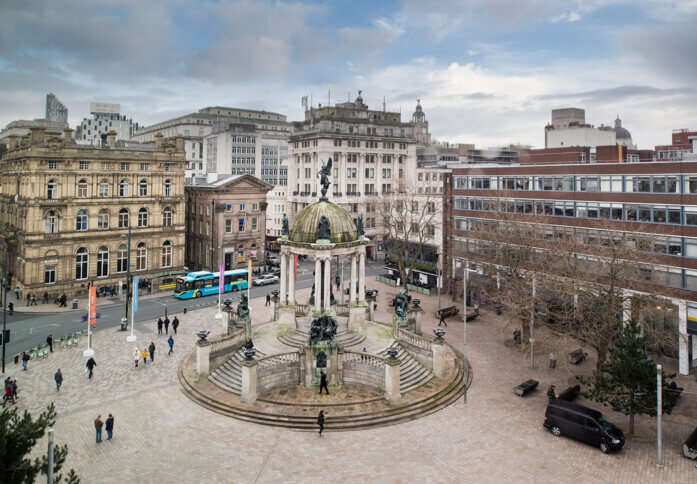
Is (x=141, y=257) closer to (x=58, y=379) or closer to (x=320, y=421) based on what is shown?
(x=58, y=379)

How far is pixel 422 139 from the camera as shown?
149875mm

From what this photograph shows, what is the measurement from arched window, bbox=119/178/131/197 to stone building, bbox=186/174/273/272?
1069 centimetres

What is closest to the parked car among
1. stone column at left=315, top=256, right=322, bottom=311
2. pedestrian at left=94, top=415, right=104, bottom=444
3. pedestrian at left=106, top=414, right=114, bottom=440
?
stone column at left=315, top=256, right=322, bottom=311

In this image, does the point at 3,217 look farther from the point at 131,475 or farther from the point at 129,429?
the point at 131,475

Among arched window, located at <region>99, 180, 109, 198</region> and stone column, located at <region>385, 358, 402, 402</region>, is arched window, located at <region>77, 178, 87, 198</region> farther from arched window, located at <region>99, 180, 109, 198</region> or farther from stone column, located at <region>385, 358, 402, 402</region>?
stone column, located at <region>385, 358, 402, 402</region>

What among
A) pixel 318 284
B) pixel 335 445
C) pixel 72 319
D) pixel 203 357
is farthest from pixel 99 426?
pixel 72 319

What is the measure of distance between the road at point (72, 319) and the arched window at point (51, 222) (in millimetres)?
10460

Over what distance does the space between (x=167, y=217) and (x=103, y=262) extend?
10071mm

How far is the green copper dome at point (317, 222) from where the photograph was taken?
3353 cm

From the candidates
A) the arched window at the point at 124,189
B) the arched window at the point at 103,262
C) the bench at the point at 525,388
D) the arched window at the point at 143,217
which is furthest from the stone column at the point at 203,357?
the arched window at the point at 124,189

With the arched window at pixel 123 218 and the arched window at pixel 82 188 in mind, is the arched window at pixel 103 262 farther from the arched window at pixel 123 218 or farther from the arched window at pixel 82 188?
the arched window at pixel 82 188

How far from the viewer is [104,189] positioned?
56.2 meters

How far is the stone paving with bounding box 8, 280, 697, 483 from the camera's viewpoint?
1984 cm

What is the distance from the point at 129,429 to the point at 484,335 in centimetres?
2874
